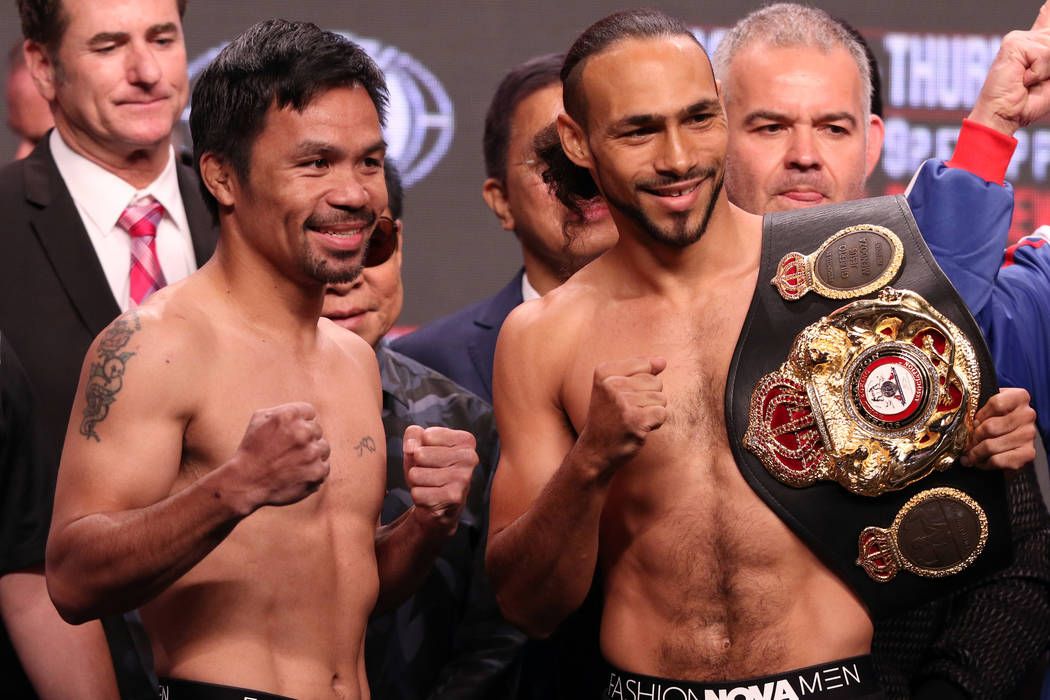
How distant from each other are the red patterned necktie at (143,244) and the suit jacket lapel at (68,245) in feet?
0.31

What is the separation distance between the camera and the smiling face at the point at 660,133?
87.2 inches

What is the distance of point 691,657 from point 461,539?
827 mm

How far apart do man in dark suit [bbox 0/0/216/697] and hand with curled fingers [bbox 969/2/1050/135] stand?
5.83 ft

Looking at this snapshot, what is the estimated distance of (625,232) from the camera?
2.36m

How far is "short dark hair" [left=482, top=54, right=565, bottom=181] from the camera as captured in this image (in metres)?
3.52

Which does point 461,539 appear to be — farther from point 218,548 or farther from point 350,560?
point 218,548

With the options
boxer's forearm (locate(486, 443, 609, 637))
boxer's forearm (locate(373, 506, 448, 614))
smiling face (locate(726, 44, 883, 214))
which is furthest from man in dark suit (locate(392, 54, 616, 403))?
boxer's forearm (locate(486, 443, 609, 637))

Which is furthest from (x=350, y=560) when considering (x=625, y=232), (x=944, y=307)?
(x=944, y=307)

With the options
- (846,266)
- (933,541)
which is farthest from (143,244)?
(933,541)

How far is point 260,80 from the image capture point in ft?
7.57

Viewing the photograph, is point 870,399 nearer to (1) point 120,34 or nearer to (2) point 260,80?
(2) point 260,80

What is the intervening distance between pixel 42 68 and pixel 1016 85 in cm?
215

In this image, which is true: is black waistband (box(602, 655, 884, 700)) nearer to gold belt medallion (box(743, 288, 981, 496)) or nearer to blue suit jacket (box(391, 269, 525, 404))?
gold belt medallion (box(743, 288, 981, 496))

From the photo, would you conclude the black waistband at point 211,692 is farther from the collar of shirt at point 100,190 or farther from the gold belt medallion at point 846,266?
the collar of shirt at point 100,190
